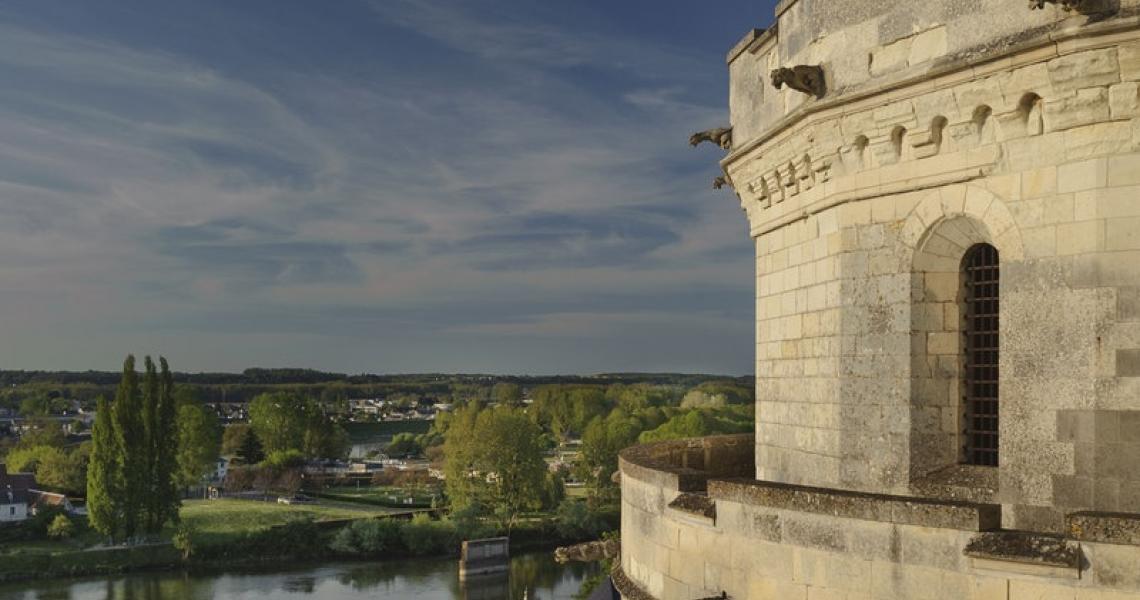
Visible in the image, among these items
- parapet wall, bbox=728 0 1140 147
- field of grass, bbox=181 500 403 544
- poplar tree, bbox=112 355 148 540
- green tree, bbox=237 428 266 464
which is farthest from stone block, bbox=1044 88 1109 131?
green tree, bbox=237 428 266 464

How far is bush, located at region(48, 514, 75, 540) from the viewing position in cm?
5681

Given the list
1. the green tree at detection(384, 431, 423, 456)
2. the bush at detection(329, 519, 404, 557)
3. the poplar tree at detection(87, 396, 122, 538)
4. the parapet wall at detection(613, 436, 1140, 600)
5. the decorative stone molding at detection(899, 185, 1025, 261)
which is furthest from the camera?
the green tree at detection(384, 431, 423, 456)

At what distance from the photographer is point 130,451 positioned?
54.3 m

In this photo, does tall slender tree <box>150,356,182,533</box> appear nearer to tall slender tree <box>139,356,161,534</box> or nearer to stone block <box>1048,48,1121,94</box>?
tall slender tree <box>139,356,161,534</box>

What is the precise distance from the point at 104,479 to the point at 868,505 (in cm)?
5439

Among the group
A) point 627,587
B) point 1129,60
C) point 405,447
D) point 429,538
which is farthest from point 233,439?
point 1129,60

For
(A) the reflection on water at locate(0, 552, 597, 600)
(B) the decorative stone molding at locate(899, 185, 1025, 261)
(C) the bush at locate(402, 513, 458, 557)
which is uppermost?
(B) the decorative stone molding at locate(899, 185, 1025, 261)

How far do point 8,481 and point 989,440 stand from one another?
7045 cm

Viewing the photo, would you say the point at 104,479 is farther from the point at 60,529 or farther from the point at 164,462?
the point at 60,529

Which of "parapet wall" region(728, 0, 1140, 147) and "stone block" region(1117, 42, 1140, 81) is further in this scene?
"parapet wall" region(728, 0, 1140, 147)

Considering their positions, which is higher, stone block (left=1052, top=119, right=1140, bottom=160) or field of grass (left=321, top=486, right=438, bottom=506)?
stone block (left=1052, top=119, right=1140, bottom=160)

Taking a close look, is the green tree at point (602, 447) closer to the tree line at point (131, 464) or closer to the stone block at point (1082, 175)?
the tree line at point (131, 464)

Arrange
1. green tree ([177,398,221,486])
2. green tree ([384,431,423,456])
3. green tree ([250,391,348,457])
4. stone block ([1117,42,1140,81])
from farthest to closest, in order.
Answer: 1. green tree ([384,431,423,456])
2. green tree ([250,391,348,457])
3. green tree ([177,398,221,486])
4. stone block ([1117,42,1140,81])

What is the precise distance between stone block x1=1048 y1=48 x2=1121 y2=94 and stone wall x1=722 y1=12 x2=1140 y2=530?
0.04ft
